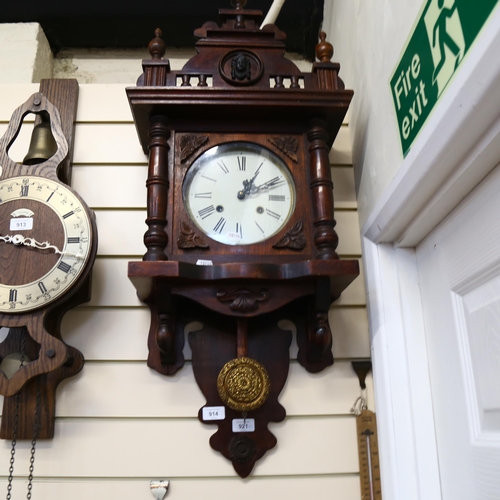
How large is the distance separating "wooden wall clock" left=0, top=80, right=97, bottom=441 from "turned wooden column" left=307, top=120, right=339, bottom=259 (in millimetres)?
529

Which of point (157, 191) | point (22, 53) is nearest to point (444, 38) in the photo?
point (157, 191)

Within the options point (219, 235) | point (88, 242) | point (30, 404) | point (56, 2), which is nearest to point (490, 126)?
point (219, 235)

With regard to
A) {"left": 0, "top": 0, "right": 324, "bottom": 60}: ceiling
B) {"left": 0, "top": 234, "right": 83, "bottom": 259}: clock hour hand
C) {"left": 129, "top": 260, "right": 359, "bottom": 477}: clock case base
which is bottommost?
{"left": 129, "top": 260, "right": 359, "bottom": 477}: clock case base

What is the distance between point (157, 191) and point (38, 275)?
1.10 ft

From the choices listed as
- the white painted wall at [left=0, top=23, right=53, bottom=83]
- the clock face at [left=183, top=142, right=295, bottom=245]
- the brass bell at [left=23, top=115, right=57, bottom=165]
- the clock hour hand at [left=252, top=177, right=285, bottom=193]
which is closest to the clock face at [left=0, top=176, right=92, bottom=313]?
the brass bell at [left=23, top=115, right=57, bottom=165]

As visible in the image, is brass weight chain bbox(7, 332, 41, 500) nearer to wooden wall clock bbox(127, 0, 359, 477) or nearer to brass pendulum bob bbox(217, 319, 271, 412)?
wooden wall clock bbox(127, 0, 359, 477)

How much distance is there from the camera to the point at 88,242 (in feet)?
3.65

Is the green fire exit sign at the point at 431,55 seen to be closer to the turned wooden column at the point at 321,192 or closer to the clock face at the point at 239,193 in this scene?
the turned wooden column at the point at 321,192

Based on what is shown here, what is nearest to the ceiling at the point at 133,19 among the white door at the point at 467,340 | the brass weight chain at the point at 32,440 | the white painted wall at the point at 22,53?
the white painted wall at the point at 22,53

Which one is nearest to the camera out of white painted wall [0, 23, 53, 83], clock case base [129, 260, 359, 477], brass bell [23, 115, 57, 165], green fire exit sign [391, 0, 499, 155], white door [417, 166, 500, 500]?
green fire exit sign [391, 0, 499, 155]

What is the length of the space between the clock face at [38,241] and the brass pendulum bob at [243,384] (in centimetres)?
41

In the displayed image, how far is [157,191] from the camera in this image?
→ 1.09 m

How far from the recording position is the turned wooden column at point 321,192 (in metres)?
1.06

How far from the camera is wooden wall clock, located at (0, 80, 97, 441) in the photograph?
1080 mm
